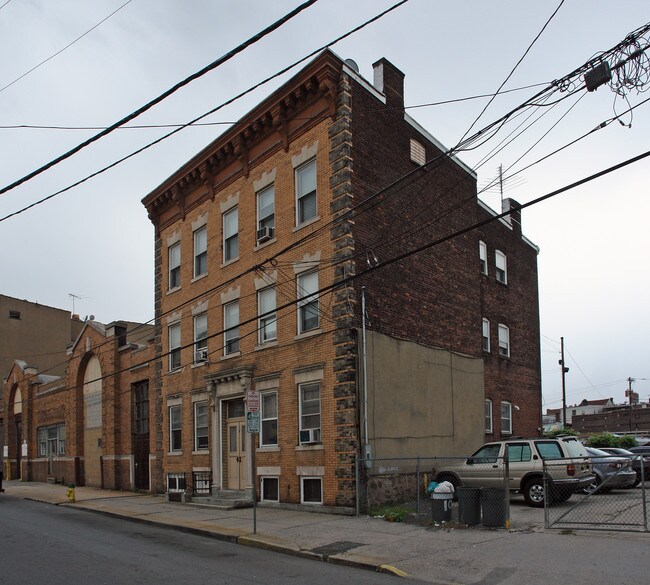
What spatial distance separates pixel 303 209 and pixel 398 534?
993cm

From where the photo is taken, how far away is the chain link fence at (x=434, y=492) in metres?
14.2

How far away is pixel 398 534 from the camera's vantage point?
46.0 feet

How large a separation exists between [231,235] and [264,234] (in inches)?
100

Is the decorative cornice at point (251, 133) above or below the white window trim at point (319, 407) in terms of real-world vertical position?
above

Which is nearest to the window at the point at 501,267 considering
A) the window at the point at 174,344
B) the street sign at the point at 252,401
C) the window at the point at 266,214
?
the window at the point at 266,214

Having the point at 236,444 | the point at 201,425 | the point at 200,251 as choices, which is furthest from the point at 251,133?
the point at 201,425

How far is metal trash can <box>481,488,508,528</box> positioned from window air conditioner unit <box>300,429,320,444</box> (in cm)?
570

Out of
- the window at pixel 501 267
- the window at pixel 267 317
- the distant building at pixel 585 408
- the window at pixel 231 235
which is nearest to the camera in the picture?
the window at pixel 267 317

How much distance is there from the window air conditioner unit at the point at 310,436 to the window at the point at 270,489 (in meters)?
1.80

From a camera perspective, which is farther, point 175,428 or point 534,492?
point 175,428

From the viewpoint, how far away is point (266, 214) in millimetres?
21844

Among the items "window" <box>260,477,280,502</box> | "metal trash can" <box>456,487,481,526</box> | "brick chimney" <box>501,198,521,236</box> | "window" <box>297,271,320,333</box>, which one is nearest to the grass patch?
"metal trash can" <box>456,487,481,526</box>

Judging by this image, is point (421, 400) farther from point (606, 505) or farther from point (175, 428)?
point (175, 428)

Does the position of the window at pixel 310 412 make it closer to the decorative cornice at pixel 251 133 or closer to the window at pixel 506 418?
the decorative cornice at pixel 251 133
